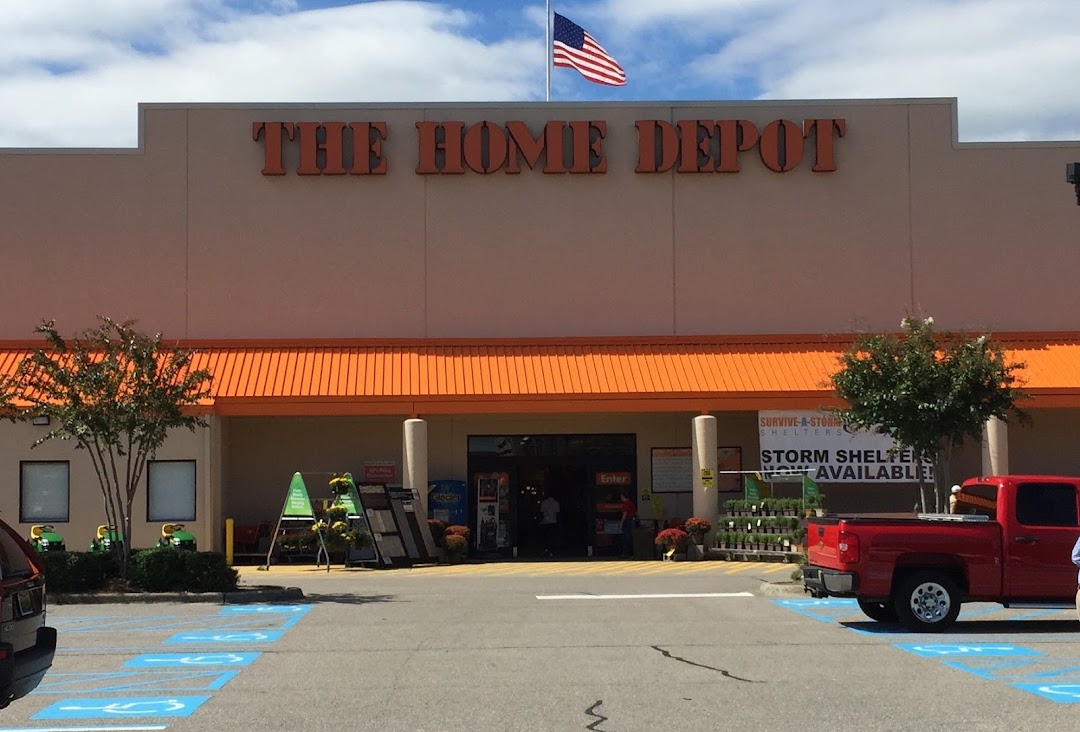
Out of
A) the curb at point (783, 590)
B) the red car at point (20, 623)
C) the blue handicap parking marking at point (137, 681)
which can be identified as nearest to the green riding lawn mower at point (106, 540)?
the blue handicap parking marking at point (137, 681)

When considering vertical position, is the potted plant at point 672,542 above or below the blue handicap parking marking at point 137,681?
below

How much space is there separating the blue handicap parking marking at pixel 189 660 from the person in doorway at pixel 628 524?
1796cm

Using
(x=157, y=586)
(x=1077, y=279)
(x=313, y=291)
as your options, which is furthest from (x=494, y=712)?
(x=1077, y=279)

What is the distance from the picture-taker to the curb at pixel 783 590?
2077cm

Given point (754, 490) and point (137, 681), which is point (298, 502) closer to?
point (754, 490)

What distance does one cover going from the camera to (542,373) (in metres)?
30.8

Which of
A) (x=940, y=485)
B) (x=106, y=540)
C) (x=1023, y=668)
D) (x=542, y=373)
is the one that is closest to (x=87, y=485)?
(x=106, y=540)

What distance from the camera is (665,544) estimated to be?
29.4m

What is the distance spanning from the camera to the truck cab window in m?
15.9

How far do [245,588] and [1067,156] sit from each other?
75.1 ft

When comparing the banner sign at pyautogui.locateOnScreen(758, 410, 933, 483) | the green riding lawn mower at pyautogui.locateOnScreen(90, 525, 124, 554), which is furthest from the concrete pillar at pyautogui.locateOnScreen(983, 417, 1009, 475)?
the green riding lawn mower at pyautogui.locateOnScreen(90, 525, 124, 554)

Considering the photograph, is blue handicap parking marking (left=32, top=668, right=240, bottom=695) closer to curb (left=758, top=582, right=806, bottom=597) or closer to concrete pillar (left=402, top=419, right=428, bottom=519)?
curb (left=758, top=582, right=806, bottom=597)

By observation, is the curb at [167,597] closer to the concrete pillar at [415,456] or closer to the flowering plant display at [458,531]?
Result: the flowering plant display at [458,531]

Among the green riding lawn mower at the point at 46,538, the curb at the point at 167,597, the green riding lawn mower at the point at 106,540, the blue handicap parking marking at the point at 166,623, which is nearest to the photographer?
the blue handicap parking marking at the point at 166,623
